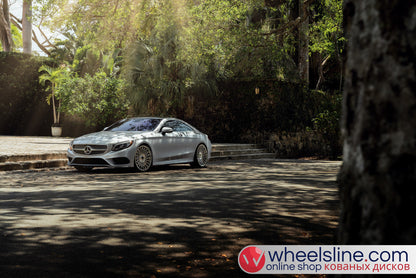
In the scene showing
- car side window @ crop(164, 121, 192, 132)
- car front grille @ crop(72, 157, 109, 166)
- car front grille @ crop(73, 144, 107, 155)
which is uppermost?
car side window @ crop(164, 121, 192, 132)

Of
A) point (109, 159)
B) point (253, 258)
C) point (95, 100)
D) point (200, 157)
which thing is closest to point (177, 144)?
point (200, 157)

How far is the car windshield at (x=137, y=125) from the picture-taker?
13236 mm

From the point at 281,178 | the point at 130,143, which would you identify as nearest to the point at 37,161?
the point at 130,143

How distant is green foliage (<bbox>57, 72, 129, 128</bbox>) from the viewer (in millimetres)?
26984

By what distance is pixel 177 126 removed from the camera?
46.1 ft

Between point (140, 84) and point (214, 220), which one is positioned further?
point (140, 84)

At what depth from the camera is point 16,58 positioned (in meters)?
29.7

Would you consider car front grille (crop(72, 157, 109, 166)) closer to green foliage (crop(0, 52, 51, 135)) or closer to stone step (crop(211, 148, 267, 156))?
stone step (crop(211, 148, 267, 156))

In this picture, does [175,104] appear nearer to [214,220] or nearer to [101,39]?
[101,39]

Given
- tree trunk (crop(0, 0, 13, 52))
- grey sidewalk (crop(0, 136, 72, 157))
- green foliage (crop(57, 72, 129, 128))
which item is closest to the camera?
grey sidewalk (crop(0, 136, 72, 157))

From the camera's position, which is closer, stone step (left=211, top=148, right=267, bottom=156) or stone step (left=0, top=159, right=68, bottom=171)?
stone step (left=0, top=159, right=68, bottom=171)

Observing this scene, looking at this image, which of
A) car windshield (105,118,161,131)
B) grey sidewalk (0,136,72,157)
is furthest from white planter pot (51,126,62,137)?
car windshield (105,118,161,131)

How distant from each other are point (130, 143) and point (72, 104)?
53.9 ft

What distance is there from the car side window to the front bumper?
204cm
